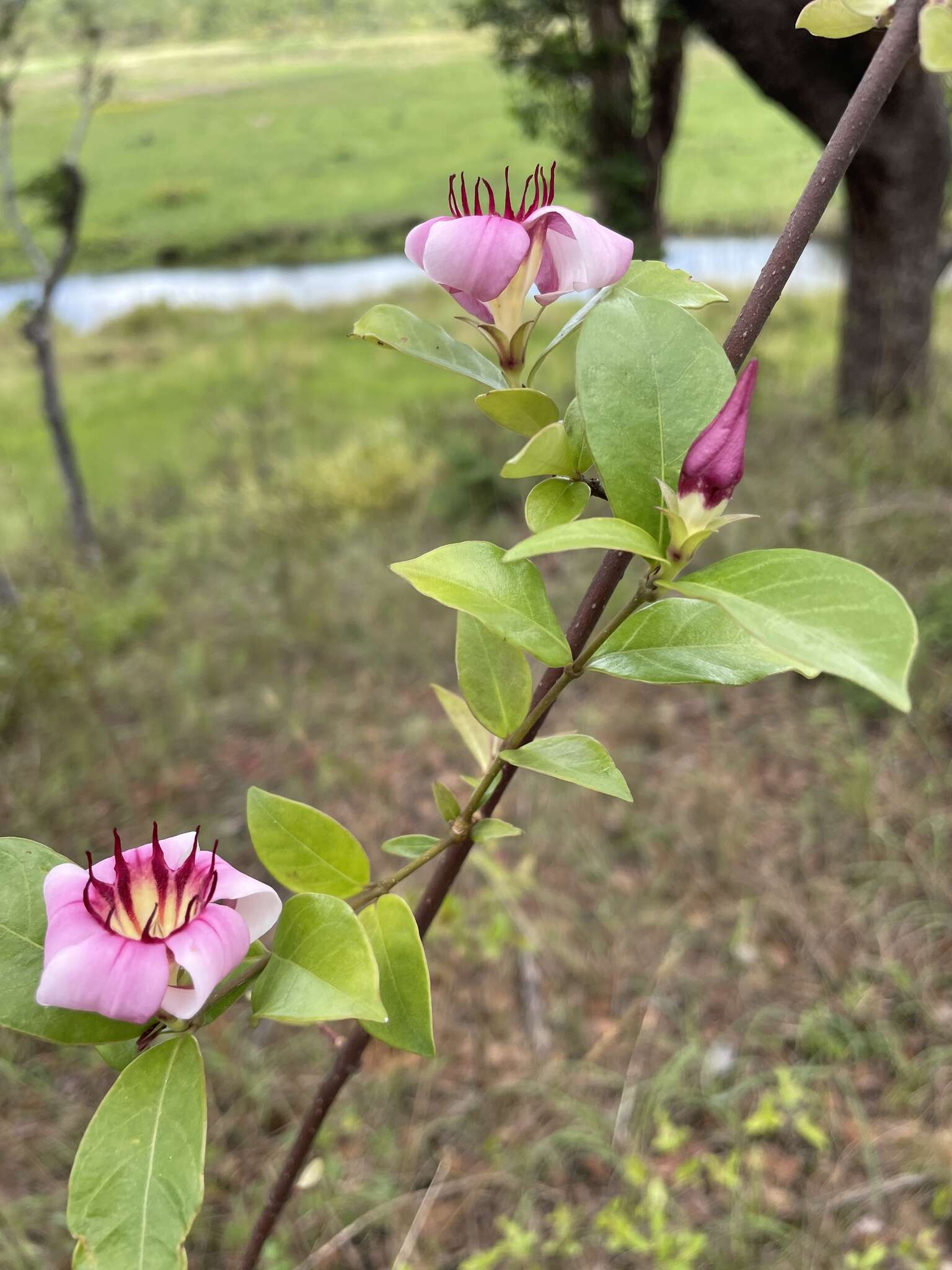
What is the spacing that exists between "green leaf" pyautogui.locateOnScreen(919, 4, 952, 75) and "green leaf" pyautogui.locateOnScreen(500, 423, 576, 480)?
6.1 inches

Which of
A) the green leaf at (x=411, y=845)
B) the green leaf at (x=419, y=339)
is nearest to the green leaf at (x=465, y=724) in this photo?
the green leaf at (x=411, y=845)

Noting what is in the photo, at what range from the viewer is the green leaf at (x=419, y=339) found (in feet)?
0.97

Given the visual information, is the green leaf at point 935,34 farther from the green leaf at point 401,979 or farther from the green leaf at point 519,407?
the green leaf at point 401,979

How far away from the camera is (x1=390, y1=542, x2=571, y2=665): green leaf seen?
0.25 meters

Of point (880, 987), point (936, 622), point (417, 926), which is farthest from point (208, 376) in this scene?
point (417, 926)

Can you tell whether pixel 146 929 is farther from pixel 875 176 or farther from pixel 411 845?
pixel 875 176

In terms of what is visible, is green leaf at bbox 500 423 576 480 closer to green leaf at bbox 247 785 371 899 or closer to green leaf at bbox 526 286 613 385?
green leaf at bbox 526 286 613 385

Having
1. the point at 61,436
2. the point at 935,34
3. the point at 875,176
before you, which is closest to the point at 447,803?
the point at 935,34

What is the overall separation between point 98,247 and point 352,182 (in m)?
5.07

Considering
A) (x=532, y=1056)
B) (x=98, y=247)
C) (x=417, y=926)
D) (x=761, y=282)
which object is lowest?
(x=98, y=247)

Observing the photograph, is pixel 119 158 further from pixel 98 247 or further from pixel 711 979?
pixel 711 979

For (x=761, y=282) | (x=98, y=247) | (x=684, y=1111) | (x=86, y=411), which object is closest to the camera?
(x=761, y=282)

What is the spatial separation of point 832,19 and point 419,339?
0.64ft

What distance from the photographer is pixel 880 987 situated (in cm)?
128
